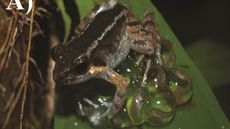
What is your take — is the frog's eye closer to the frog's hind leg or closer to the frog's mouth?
the frog's mouth

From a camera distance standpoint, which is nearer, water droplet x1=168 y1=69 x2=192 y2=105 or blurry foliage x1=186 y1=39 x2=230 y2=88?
water droplet x1=168 y1=69 x2=192 y2=105

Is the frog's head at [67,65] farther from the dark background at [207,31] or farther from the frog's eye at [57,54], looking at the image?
the dark background at [207,31]

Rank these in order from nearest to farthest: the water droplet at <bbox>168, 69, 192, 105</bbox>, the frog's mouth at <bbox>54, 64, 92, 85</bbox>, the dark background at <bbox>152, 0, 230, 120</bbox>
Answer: the frog's mouth at <bbox>54, 64, 92, 85</bbox> < the water droplet at <bbox>168, 69, 192, 105</bbox> < the dark background at <bbox>152, 0, 230, 120</bbox>

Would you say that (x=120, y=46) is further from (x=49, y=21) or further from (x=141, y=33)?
(x=49, y=21)

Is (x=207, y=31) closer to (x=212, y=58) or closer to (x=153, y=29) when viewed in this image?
(x=212, y=58)

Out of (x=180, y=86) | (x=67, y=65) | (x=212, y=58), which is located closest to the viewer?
(x=67, y=65)

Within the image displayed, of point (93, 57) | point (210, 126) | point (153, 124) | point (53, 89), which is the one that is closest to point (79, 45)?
point (93, 57)

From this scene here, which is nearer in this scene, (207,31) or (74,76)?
(74,76)

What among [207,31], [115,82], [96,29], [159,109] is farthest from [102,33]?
[207,31]

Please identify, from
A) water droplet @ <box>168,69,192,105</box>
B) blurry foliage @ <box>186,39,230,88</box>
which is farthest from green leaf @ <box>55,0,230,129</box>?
blurry foliage @ <box>186,39,230,88</box>
